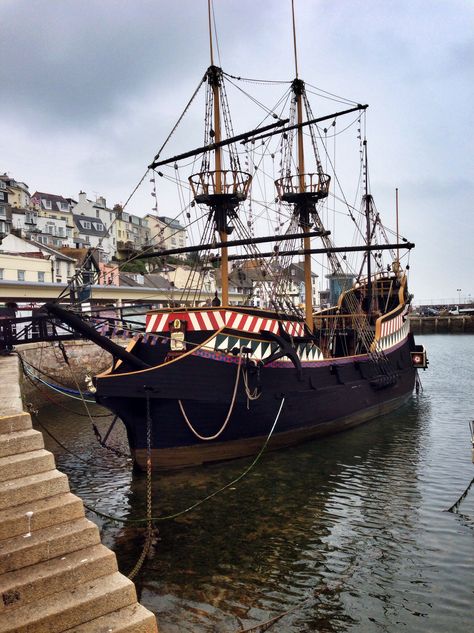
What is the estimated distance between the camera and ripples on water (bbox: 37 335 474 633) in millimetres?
7234

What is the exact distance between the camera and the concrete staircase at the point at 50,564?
4371 mm

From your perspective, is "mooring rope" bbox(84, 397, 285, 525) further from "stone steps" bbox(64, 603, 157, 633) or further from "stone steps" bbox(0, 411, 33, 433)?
"stone steps" bbox(64, 603, 157, 633)

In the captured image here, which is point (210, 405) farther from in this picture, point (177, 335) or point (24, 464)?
point (24, 464)

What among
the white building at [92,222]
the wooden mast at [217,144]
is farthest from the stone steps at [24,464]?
the white building at [92,222]

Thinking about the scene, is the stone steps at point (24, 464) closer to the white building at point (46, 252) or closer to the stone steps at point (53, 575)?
the stone steps at point (53, 575)

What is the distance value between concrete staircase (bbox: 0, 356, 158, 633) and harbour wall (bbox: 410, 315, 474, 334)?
3692 inches

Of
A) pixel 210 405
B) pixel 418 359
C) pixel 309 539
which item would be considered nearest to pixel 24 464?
pixel 309 539

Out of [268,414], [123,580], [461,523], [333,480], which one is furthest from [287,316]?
[123,580]

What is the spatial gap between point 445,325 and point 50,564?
313ft

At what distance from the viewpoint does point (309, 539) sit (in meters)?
9.69

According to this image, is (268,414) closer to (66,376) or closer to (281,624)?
(281,624)

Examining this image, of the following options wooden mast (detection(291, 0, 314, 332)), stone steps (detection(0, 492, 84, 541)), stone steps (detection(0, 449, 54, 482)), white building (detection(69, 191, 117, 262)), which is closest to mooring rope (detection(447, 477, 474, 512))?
stone steps (detection(0, 492, 84, 541))

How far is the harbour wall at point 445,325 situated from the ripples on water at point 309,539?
79850mm

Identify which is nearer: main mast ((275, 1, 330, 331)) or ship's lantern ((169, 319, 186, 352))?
ship's lantern ((169, 319, 186, 352))
